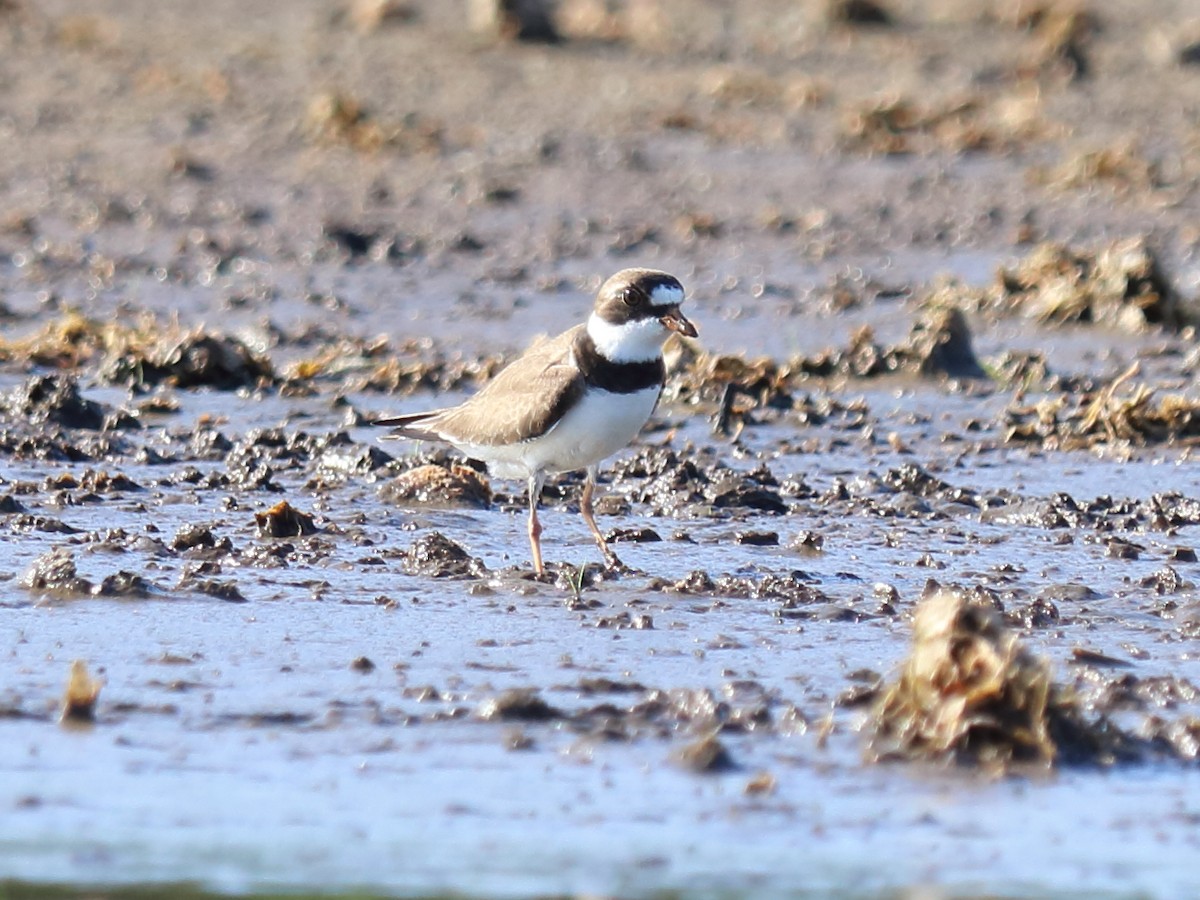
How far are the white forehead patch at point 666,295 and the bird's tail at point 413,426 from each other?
1096 mm

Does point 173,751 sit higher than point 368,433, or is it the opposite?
point 368,433

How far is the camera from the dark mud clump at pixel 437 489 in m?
8.85

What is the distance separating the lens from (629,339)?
773 cm

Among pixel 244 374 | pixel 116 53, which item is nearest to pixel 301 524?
pixel 244 374

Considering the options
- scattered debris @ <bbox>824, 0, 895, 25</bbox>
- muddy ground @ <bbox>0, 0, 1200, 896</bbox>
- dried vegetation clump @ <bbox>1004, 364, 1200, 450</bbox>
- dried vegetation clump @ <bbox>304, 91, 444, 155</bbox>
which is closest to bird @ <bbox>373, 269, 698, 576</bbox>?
muddy ground @ <bbox>0, 0, 1200, 896</bbox>

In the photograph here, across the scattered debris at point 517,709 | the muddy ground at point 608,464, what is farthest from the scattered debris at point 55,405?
the scattered debris at point 517,709

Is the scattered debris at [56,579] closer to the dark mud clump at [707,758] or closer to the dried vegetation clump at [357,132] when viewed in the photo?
the dark mud clump at [707,758]

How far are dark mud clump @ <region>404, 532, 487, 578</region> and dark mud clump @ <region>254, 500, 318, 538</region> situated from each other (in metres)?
0.55

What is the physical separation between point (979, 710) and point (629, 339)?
95.6 inches

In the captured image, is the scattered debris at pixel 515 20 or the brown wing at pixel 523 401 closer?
the brown wing at pixel 523 401

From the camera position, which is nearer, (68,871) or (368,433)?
(68,871)

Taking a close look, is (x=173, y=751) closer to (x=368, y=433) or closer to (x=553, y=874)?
(x=553, y=874)

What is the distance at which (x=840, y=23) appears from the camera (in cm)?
2039

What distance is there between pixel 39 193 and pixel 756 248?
16.6 ft
